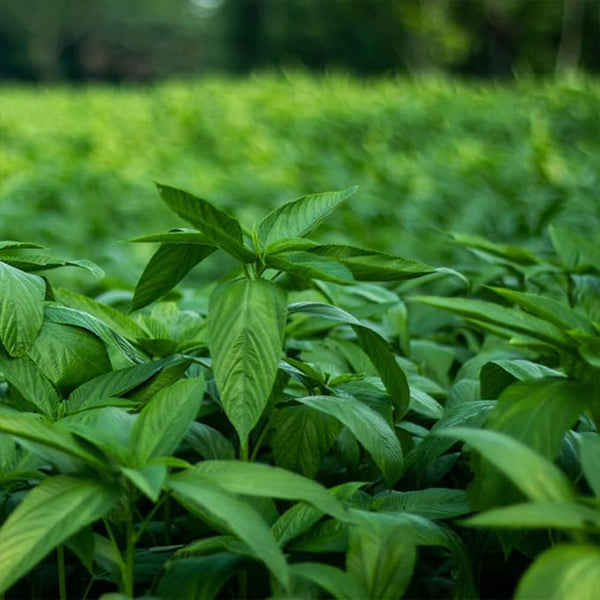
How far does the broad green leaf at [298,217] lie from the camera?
4.34ft

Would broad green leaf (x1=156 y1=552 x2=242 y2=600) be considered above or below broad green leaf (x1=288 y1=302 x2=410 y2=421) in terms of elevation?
below

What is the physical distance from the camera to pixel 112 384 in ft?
4.06

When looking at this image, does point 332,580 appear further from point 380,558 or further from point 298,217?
point 298,217

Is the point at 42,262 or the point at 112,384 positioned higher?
the point at 42,262

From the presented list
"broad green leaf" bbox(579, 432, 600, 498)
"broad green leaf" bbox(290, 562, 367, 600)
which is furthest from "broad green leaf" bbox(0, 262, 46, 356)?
"broad green leaf" bbox(579, 432, 600, 498)

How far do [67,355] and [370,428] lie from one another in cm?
40

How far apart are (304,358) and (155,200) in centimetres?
239

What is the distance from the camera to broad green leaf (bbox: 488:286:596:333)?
1133 millimetres

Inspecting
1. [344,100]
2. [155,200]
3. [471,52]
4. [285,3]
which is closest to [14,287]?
[155,200]

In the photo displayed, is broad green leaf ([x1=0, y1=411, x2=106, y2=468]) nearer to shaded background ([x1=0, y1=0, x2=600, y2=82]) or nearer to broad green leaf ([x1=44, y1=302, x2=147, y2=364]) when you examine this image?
broad green leaf ([x1=44, y1=302, x2=147, y2=364])

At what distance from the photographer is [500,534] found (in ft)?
3.56

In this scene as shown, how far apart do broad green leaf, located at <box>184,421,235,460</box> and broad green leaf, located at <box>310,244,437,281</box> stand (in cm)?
27

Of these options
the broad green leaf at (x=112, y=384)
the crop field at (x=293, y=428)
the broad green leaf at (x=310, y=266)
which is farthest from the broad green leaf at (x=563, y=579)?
the broad green leaf at (x=112, y=384)

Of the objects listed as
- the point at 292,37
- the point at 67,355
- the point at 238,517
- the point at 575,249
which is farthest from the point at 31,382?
the point at 292,37
